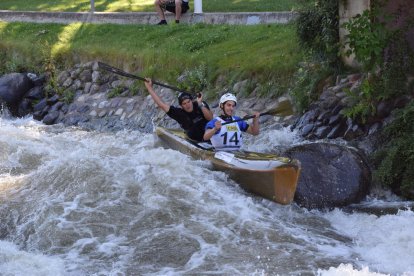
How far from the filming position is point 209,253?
6.65 metres

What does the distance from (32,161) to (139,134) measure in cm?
255

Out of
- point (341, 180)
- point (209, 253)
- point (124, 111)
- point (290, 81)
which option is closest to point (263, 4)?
point (124, 111)

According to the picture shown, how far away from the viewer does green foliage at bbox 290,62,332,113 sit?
10.4 meters

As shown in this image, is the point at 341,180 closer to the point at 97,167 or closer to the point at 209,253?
the point at 209,253

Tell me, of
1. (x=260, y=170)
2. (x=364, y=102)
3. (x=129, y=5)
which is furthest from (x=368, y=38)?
(x=129, y=5)

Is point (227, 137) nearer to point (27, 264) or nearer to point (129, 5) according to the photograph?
point (27, 264)

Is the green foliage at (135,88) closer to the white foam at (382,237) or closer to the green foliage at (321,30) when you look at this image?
the green foliage at (321,30)

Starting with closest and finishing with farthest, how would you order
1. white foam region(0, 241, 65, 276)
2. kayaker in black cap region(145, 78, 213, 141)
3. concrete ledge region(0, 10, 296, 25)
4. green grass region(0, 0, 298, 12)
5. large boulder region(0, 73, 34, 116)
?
white foam region(0, 241, 65, 276)
kayaker in black cap region(145, 78, 213, 141)
concrete ledge region(0, 10, 296, 25)
large boulder region(0, 73, 34, 116)
green grass region(0, 0, 298, 12)

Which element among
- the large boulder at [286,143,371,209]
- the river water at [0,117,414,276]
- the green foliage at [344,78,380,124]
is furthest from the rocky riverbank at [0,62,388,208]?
the river water at [0,117,414,276]

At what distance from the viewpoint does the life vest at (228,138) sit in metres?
9.23

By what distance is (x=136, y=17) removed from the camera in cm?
1716

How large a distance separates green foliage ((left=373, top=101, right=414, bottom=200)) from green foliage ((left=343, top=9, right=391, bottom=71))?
3.06 feet

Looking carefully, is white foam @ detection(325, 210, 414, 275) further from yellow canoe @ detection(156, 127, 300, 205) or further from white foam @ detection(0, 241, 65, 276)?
white foam @ detection(0, 241, 65, 276)

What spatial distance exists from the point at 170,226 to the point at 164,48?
7.58 meters
